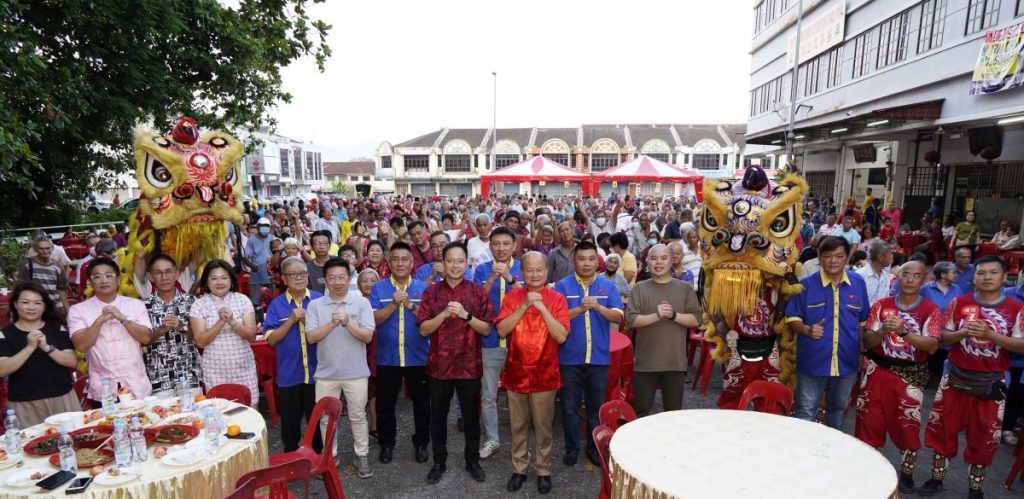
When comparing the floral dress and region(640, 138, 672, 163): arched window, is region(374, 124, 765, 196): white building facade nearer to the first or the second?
region(640, 138, 672, 163): arched window

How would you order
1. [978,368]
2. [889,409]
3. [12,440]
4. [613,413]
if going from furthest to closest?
1. [889,409]
2. [978,368]
3. [613,413]
4. [12,440]

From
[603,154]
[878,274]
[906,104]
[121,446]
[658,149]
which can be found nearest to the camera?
[121,446]

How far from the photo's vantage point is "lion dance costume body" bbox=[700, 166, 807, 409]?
4.23 metres

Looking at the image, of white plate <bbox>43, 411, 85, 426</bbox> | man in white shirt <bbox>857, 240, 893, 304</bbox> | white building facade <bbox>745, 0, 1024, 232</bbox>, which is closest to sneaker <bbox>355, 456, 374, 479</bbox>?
white plate <bbox>43, 411, 85, 426</bbox>

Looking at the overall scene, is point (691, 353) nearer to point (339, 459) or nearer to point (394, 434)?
point (394, 434)

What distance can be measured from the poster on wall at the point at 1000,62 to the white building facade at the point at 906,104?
21 cm

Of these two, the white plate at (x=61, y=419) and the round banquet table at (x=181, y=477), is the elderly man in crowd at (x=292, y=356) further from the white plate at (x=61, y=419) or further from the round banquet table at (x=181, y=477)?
the white plate at (x=61, y=419)

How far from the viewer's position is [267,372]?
535 cm

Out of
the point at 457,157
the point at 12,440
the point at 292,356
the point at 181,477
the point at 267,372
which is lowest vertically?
the point at 267,372

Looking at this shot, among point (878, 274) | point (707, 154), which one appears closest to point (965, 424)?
point (878, 274)

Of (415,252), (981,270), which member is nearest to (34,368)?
(415,252)

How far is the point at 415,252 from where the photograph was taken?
658 centimetres

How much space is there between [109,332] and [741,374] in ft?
16.9

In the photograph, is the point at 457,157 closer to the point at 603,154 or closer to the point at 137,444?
the point at 603,154
